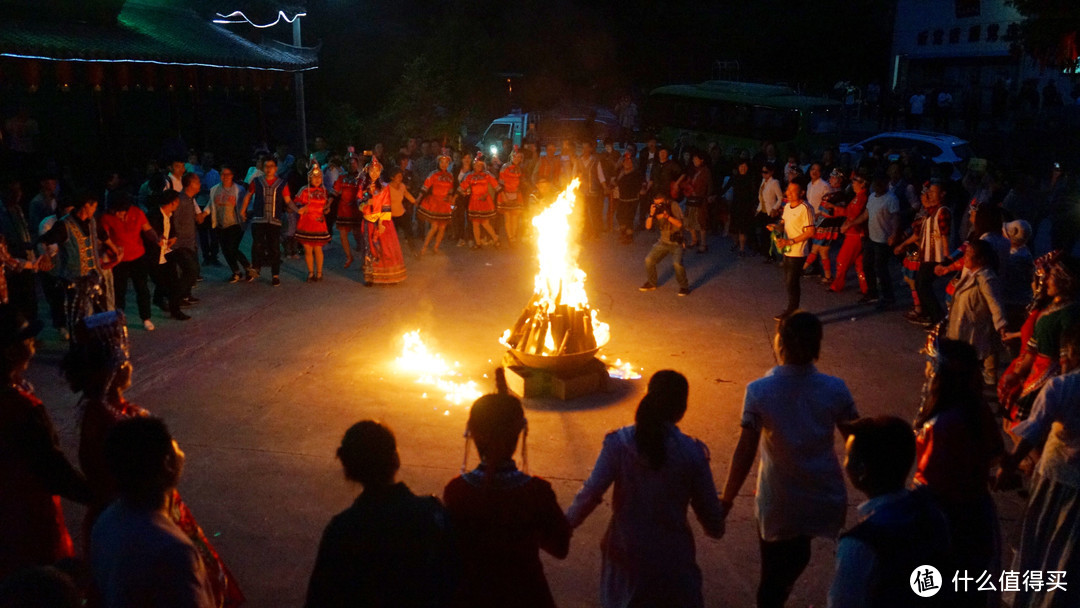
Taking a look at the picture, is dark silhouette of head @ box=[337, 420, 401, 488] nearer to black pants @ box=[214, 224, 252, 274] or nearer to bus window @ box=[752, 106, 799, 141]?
black pants @ box=[214, 224, 252, 274]

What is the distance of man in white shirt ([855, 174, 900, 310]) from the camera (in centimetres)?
1063

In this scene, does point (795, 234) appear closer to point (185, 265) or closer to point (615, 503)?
point (615, 503)

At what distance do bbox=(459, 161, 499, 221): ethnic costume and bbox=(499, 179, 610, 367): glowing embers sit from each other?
599 cm

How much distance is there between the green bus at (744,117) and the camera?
21.8 metres

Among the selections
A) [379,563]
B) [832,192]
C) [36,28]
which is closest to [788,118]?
[832,192]

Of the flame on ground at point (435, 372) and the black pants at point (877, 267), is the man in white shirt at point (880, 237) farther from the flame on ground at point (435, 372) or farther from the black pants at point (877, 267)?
the flame on ground at point (435, 372)

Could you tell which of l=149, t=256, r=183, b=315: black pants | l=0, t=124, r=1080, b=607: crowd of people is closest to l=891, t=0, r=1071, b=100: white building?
l=149, t=256, r=183, b=315: black pants

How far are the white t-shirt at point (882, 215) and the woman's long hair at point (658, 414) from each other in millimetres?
8313

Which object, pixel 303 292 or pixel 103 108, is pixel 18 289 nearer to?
pixel 303 292

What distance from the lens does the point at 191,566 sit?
2.85m

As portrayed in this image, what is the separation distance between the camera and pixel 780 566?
4.02m

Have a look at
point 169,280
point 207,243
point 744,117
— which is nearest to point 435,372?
point 169,280

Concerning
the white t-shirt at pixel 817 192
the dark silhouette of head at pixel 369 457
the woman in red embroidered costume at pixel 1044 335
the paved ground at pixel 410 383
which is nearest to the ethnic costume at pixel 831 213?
the white t-shirt at pixel 817 192

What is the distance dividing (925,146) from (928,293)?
13.5 m
